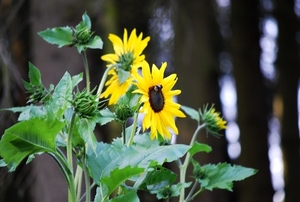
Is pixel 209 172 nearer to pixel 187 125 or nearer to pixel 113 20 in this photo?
pixel 113 20

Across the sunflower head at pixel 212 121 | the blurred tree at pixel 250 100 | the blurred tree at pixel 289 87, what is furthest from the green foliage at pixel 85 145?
the blurred tree at pixel 289 87

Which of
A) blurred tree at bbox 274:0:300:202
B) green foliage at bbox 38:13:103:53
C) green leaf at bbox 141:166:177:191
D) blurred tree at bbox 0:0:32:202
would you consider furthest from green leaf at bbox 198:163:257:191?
blurred tree at bbox 274:0:300:202

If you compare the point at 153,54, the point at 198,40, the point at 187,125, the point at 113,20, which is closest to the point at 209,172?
the point at 113,20

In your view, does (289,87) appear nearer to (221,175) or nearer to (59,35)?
(221,175)

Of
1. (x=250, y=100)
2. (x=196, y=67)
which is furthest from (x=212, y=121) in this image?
(x=250, y=100)

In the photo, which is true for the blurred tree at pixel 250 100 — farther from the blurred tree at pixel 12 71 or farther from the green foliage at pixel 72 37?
the green foliage at pixel 72 37

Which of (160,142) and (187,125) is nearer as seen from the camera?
(160,142)

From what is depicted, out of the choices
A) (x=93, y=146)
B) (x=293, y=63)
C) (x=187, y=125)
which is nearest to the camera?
(x=93, y=146)

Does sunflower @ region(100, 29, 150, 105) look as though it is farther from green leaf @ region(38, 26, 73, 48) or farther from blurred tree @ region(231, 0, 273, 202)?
blurred tree @ region(231, 0, 273, 202)
